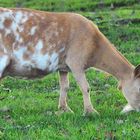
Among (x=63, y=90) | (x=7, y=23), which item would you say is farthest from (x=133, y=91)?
(x=7, y=23)

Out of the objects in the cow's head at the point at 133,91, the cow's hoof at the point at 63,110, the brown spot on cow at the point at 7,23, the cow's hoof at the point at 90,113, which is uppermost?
the brown spot on cow at the point at 7,23

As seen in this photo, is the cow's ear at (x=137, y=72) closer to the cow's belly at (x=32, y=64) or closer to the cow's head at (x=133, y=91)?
the cow's head at (x=133, y=91)

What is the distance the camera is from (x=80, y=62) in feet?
35.2

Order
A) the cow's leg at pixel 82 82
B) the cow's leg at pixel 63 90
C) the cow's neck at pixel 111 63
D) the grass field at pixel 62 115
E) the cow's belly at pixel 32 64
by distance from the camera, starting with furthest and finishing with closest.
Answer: the cow's leg at pixel 63 90, the cow's neck at pixel 111 63, the cow's leg at pixel 82 82, the cow's belly at pixel 32 64, the grass field at pixel 62 115

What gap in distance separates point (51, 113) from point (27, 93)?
2208mm

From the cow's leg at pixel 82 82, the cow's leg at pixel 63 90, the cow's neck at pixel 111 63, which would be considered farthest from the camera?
the cow's leg at pixel 63 90

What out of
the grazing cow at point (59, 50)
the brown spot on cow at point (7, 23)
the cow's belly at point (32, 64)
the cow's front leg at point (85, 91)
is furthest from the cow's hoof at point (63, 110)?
the brown spot on cow at point (7, 23)

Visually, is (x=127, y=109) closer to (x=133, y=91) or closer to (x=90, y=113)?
(x=133, y=91)

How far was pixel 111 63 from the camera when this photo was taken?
10.9 metres

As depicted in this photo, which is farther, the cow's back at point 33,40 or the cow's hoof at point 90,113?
the cow's back at point 33,40

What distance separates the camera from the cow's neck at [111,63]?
1088 centimetres

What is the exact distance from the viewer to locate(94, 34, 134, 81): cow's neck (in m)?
10.9

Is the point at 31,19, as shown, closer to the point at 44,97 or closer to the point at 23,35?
the point at 23,35

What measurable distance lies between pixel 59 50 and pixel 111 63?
98 cm
